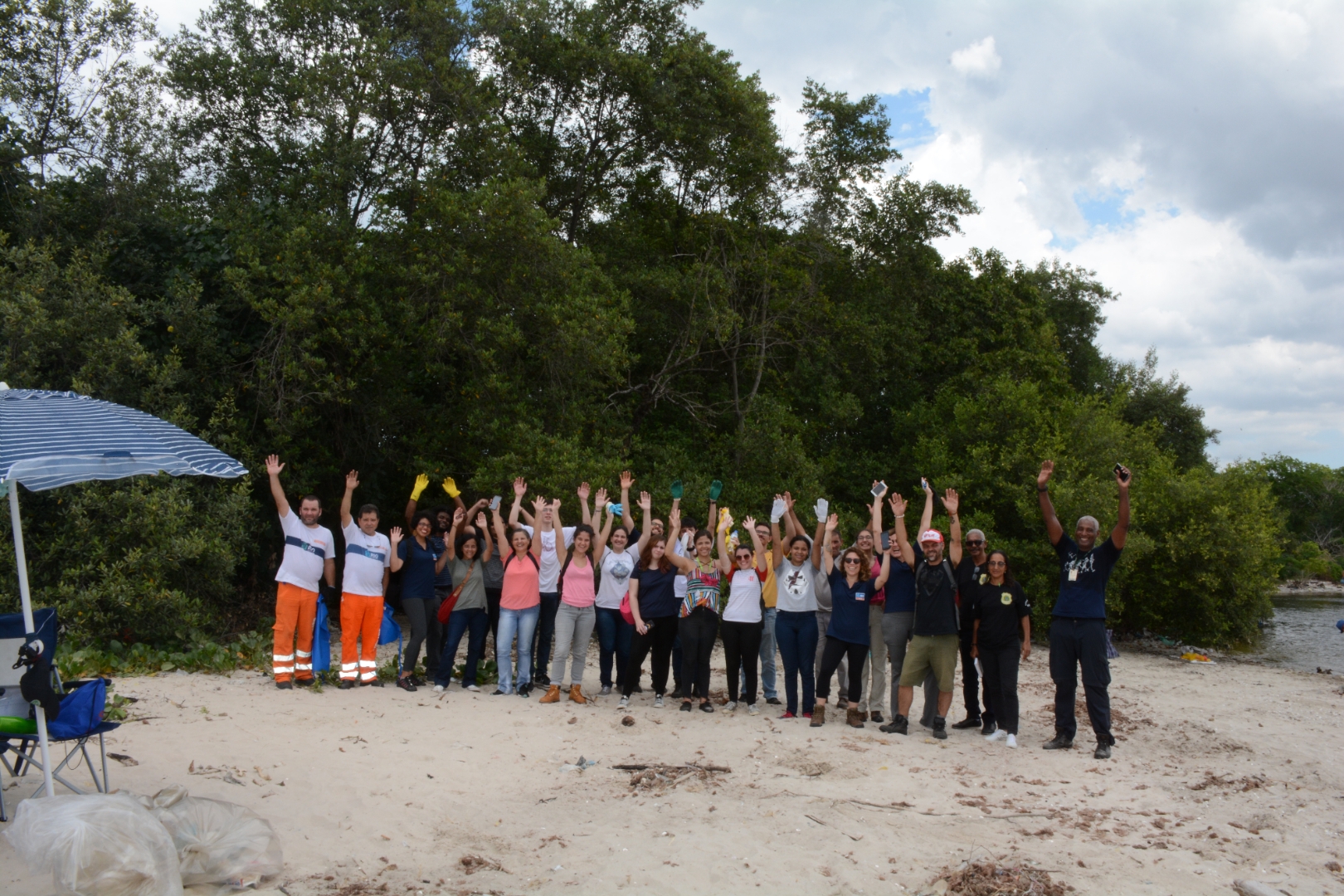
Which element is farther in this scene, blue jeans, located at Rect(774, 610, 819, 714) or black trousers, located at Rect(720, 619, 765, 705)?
black trousers, located at Rect(720, 619, 765, 705)

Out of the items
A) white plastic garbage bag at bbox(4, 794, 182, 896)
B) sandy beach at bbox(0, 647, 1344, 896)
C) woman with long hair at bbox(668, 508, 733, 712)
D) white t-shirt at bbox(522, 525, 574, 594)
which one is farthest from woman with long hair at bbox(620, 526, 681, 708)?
white plastic garbage bag at bbox(4, 794, 182, 896)

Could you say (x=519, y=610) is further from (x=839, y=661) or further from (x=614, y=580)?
(x=839, y=661)

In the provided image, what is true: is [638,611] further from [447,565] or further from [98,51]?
[98,51]

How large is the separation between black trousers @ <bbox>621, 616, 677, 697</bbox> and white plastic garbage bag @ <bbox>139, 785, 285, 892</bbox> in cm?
445

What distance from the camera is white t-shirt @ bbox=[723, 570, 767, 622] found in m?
8.44

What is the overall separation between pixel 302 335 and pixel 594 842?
33.1 ft

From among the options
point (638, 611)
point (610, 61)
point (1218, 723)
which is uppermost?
point (610, 61)

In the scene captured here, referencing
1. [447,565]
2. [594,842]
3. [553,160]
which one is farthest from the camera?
[553,160]

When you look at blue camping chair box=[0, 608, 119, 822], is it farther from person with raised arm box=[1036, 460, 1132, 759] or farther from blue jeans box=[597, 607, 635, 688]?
person with raised arm box=[1036, 460, 1132, 759]

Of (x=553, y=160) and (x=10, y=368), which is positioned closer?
(x=10, y=368)

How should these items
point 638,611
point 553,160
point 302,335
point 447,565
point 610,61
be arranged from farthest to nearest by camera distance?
point 553,160
point 610,61
point 302,335
point 447,565
point 638,611

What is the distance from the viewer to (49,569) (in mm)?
11242

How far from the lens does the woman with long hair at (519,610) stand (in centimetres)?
875

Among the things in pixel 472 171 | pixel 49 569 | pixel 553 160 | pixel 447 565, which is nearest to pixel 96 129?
pixel 472 171
